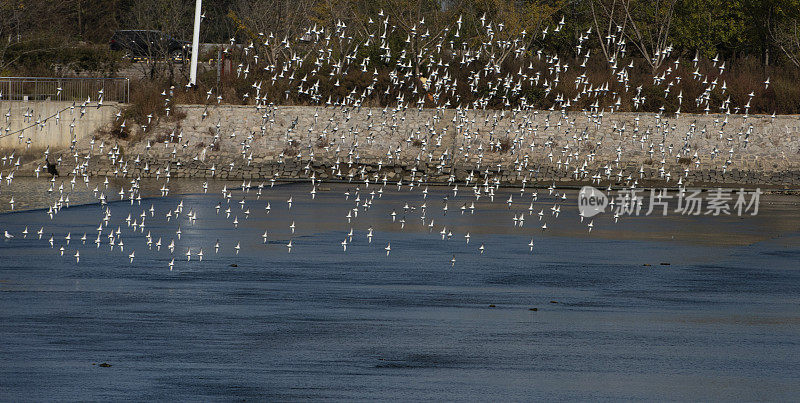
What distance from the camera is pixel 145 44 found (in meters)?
68.8

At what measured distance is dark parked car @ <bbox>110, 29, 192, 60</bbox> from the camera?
64812 millimetres

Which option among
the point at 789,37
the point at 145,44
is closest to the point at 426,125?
the point at 789,37

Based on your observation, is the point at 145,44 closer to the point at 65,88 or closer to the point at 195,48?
the point at 65,88

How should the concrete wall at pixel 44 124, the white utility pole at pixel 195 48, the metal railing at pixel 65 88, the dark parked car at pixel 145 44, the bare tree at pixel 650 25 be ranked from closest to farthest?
1. the concrete wall at pixel 44 124
2. the white utility pole at pixel 195 48
3. the metal railing at pixel 65 88
4. the bare tree at pixel 650 25
5. the dark parked car at pixel 145 44

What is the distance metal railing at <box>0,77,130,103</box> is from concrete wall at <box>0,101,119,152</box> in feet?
5.37

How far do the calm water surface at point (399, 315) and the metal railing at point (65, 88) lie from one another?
27816 millimetres

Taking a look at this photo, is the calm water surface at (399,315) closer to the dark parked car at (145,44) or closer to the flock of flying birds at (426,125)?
the flock of flying birds at (426,125)

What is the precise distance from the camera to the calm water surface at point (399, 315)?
10688 millimetres

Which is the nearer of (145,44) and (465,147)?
(465,147)

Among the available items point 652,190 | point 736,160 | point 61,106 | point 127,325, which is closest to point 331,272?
point 127,325

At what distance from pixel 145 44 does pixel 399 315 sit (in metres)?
57.4

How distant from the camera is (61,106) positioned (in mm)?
50375

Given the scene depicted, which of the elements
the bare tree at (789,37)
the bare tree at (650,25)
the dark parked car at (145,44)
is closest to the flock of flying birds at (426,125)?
the bare tree at (650,25)

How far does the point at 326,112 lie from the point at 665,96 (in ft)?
47.1
